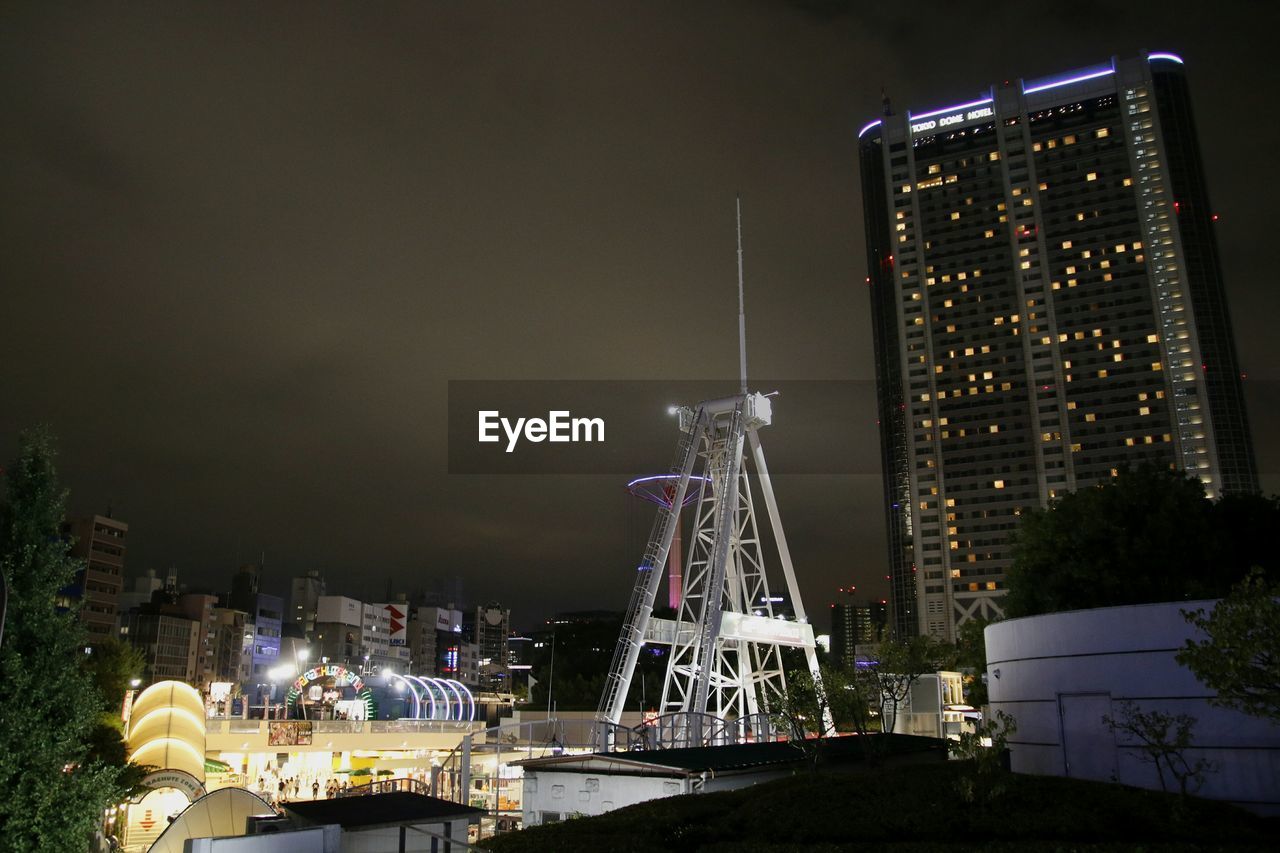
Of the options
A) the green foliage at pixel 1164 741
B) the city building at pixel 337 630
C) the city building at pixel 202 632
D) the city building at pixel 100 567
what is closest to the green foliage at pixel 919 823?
the green foliage at pixel 1164 741

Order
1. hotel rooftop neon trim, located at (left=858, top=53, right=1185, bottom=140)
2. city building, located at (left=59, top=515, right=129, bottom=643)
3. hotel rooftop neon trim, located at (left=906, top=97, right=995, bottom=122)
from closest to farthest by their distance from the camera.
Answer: city building, located at (left=59, top=515, right=129, bottom=643), hotel rooftop neon trim, located at (left=858, top=53, right=1185, bottom=140), hotel rooftop neon trim, located at (left=906, top=97, right=995, bottom=122)

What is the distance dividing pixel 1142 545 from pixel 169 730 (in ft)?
112

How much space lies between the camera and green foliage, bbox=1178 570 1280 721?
12188 mm

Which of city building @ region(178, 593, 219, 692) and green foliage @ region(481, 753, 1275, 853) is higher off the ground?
city building @ region(178, 593, 219, 692)

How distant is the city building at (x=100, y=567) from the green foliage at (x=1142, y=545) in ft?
298

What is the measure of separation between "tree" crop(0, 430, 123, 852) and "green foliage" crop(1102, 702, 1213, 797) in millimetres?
17676

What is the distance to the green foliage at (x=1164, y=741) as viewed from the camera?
49.8 feet

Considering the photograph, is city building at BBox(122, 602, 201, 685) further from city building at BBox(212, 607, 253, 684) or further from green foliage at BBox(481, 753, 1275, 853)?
green foliage at BBox(481, 753, 1275, 853)

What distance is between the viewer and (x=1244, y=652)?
40.1 feet

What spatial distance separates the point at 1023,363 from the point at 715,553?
106m

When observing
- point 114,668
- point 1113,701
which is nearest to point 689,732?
point 1113,701

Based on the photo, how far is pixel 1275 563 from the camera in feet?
90.8

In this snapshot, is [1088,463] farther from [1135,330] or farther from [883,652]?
[883,652]

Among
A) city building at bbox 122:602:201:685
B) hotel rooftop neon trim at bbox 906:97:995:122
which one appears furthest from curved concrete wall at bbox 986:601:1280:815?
hotel rooftop neon trim at bbox 906:97:995:122
